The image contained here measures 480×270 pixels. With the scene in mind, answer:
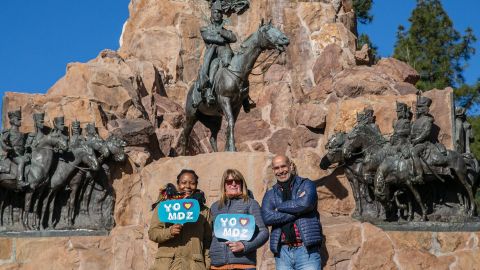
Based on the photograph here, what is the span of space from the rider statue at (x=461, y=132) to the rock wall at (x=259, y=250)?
6.17 ft

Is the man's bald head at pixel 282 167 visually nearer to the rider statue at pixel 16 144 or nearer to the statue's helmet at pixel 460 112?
the rider statue at pixel 16 144

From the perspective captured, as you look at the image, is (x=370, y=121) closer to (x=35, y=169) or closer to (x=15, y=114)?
(x=35, y=169)

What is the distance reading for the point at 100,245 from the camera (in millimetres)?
11539

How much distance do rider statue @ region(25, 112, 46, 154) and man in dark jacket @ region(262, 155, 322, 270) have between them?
21.4 ft

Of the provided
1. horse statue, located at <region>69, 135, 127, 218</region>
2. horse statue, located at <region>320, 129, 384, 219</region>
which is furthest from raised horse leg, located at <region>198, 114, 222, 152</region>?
horse statue, located at <region>320, 129, 384, 219</region>

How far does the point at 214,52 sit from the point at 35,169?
3.19 m

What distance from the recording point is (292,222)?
270 inches

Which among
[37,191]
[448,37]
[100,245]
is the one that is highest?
[448,37]

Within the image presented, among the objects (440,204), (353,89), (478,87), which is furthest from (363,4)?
(440,204)

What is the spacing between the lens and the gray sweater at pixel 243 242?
646 centimetres

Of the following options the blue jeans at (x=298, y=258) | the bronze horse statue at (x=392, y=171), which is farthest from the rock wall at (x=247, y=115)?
the blue jeans at (x=298, y=258)

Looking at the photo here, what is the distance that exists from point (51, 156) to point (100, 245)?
1621 mm

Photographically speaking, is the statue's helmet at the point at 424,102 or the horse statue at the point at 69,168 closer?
the statue's helmet at the point at 424,102

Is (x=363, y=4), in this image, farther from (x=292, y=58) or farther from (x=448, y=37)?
(x=292, y=58)
